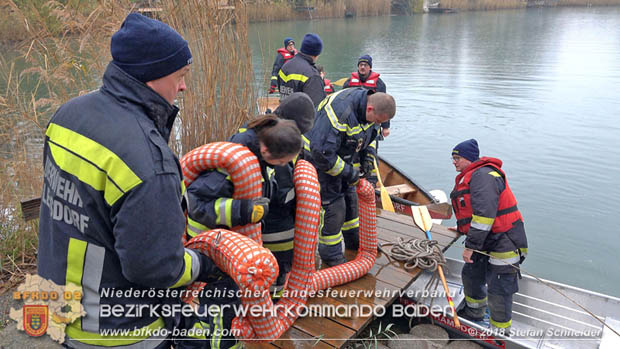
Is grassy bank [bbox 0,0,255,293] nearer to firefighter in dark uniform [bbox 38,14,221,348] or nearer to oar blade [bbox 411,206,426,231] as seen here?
oar blade [bbox 411,206,426,231]

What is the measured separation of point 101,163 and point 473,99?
1526cm

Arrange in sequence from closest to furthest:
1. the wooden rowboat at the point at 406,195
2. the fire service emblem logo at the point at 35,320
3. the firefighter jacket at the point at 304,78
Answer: the fire service emblem logo at the point at 35,320, the wooden rowboat at the point at 406,195, the firefighter jacket at the point at 304,78

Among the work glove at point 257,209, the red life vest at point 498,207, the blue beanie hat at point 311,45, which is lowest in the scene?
the red life vest at point 498,207

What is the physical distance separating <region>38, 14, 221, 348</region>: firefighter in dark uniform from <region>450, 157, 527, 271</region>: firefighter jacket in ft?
9.60

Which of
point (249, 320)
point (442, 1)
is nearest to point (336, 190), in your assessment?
point (249, 320)

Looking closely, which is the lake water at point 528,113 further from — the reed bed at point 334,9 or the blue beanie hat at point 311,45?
the reed bed at point 334,9

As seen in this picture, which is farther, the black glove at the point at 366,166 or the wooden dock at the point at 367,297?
the black glove at the point at 366,166

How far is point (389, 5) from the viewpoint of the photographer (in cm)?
3312

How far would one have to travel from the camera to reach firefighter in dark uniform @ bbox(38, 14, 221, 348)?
4.69ft

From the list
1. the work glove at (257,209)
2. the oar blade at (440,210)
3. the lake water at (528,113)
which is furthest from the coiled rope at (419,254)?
the lake water at (528,113)

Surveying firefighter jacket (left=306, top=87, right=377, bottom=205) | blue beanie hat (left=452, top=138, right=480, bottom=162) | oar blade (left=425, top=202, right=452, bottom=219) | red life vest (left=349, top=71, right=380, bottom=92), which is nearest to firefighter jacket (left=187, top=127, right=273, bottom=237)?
firefighter jacket (left=306, top=87, right=377, bottom=205)

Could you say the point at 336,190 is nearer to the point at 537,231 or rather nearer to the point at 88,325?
the point at 88,325

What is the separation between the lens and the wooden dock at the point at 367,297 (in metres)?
2.97

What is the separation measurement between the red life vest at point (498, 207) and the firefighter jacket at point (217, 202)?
2309 mm
